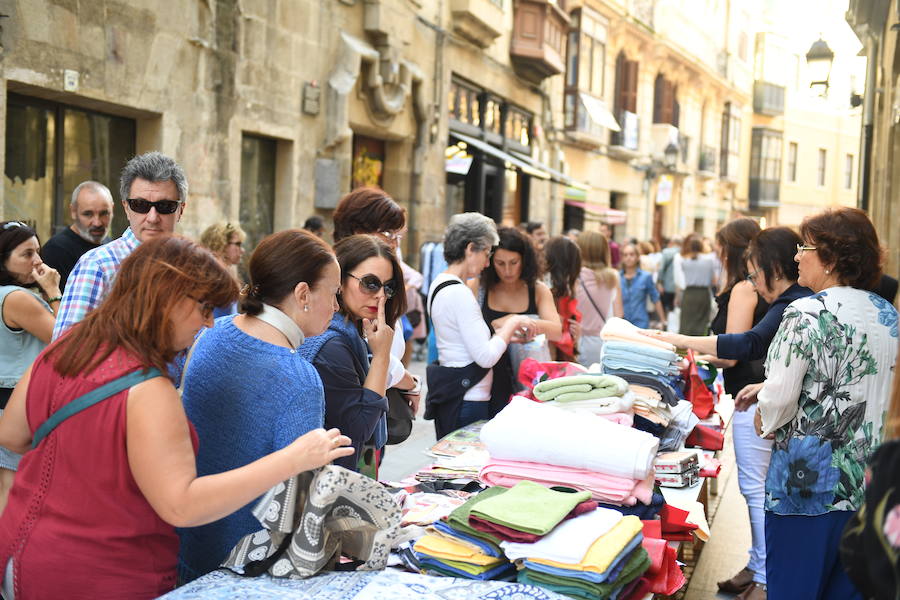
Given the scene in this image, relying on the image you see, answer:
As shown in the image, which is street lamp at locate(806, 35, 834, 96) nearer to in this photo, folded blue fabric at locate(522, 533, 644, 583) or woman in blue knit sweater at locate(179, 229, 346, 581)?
folded blue fabric at locate(522, 533, 644, 583)

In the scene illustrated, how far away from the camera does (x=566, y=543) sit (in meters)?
2.48

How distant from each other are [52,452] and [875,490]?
1741 millimetres

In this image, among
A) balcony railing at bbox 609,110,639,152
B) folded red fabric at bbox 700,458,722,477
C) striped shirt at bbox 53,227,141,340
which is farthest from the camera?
balcony railing at bbox 609,110,639,152

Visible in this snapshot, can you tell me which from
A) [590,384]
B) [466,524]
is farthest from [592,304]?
[466,524]

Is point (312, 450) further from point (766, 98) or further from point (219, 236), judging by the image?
point (766, 98)

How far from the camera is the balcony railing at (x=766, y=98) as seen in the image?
4006cm

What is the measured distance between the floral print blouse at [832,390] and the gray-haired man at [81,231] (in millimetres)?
3785

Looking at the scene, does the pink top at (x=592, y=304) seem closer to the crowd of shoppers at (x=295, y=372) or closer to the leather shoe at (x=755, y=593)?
the crowd of shoppers at (x=295, y=372)

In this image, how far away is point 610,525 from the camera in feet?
8.68

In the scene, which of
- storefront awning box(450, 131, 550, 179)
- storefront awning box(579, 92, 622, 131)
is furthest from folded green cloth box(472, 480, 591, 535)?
storefront awning box(579, 92, 622, 131)

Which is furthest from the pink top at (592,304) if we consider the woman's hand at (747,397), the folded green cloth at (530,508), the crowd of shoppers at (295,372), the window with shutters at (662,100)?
the window with shutters at (662,100)

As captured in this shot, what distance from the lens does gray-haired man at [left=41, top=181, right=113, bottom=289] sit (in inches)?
200

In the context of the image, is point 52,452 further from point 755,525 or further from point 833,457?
point 755,525

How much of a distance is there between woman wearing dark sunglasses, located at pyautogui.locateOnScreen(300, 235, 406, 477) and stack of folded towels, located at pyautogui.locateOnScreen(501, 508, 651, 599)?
2.09 ft
